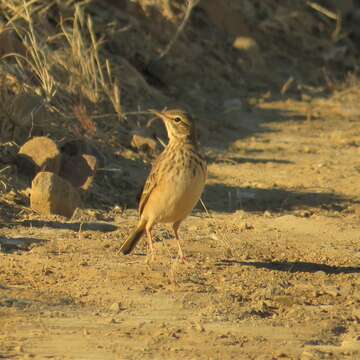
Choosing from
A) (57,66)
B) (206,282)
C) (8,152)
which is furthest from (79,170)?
(206,282)

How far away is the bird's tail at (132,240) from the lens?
7.27 meters

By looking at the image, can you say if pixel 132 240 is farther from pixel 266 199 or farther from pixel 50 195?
pixel 266 199

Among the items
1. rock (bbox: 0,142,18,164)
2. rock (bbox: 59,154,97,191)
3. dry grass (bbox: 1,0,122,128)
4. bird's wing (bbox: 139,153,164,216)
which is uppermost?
dry grass (bbox: 1,0,122,128)

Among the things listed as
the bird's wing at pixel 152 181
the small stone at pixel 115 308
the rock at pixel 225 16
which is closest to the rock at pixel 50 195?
the bird's wing at pixel 152 181

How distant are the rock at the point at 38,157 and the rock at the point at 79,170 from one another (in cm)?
15

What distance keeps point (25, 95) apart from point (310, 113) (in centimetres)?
517

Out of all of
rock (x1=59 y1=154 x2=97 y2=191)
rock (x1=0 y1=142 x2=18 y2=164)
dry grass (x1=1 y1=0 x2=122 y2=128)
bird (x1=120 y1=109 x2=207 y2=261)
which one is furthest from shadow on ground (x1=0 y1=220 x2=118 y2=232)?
dry grass (x1=1 y1=0 x2=122 y2=128)

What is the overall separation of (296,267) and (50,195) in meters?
A: 2.11

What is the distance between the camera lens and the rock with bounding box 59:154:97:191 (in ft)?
29.9

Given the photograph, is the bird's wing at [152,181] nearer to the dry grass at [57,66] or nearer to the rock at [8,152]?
the rock at [8,152]

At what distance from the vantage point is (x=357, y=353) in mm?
5449

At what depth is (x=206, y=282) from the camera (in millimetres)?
6699

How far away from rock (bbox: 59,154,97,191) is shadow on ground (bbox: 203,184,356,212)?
1.06m

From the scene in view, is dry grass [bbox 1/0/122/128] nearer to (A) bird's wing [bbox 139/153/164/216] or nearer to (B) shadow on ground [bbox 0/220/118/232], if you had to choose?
(B) shadow on ground [bbox 0/220/118/232]
